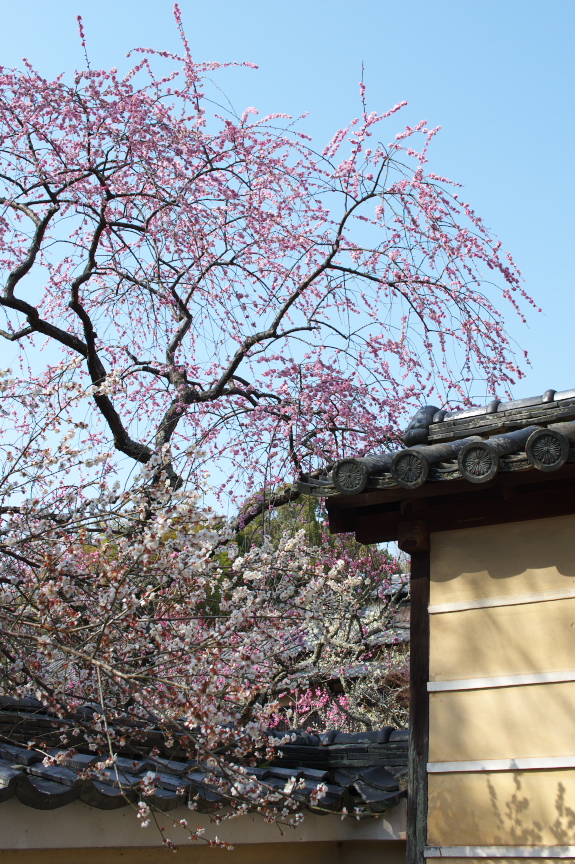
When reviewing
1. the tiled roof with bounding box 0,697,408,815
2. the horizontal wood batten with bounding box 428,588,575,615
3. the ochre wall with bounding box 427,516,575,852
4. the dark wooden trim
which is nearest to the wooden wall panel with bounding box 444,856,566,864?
the ochre wall with bounding box 427,516,575,852

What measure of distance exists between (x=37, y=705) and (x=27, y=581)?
1.99 feet

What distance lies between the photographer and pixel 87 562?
4.18 metres

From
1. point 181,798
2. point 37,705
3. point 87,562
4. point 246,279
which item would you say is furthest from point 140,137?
point 181,798

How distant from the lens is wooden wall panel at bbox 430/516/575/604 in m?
3.70

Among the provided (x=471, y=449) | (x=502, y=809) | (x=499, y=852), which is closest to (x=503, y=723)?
(x=502, y=809)

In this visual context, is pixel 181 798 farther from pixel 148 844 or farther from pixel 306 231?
pixel 306 231

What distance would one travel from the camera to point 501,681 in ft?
11.9

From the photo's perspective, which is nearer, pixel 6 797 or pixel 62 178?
pixel 6 797

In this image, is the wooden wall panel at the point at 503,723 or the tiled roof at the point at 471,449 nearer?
the tiled roof at the point at 471,449

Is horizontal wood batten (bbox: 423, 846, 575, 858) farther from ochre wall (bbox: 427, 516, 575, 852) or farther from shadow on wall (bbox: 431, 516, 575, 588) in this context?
shadow on wall (bbox: 431, 516, 575, 588)

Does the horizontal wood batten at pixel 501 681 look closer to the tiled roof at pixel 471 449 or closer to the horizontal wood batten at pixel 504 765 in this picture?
the horizontal wood batten at pixel 504 765

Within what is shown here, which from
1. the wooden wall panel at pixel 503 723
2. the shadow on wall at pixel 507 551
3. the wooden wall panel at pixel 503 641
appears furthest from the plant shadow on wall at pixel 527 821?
the shadow on wall at pixel 507 551

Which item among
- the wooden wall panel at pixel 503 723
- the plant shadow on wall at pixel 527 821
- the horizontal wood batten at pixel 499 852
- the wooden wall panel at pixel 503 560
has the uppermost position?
the wooden wall panel at pixel 503 560

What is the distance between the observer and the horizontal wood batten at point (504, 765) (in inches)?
134
